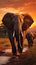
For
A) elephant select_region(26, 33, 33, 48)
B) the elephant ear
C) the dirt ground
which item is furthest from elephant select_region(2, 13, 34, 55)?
elephant select_region(26, 33, 33, 48)

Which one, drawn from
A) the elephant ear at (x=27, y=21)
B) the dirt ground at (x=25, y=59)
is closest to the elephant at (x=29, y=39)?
the elephant ear at (x=27, y=21)

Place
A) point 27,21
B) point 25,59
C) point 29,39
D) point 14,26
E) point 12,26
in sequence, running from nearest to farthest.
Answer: point 25,59 → point 14,26 → point 12,26 → point 27,21 → point 29,39

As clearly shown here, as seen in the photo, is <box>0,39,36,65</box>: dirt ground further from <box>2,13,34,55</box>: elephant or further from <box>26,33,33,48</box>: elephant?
<box>26,33,33,48</box>: elephant

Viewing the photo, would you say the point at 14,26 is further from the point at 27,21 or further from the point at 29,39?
the point at 29,39

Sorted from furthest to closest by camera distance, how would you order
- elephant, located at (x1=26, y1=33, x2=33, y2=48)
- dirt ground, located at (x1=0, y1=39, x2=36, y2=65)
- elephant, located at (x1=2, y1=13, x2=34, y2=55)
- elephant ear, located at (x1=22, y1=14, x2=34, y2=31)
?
elephant, located at (x1=26, y1=33, x2=33, y2=48)
elephant ear, located at (x1=22, y1=14, x2=34, y2=31)
elephant, located at (x1=2, y1=13, x2=34, y2=55)
dirt ground, located at (x1=0, y1=39, x2=36, y2=65)

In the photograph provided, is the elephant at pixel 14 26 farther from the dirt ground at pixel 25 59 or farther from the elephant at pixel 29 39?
the elephant at pixel 29 39

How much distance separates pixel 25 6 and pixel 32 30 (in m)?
0.49

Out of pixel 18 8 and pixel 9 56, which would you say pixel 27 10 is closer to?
pixel 18 8

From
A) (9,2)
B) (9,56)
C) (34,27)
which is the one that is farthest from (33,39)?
(9,56)

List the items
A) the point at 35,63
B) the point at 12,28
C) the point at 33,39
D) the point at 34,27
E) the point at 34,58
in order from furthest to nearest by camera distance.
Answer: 1. the point at 33,39
2. the point at 34,27
3. the point at 12,28
4. the point at 34,58
5. the point at 35,63

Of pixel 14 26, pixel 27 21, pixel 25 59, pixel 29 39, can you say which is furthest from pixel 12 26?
pixel 29 39

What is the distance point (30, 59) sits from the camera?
448 centimetres

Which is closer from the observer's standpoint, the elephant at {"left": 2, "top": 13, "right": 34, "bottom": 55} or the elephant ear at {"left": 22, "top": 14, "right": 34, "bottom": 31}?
the elephant at {"left": 2, "top": 13, "right": 34, "bottom": 55}

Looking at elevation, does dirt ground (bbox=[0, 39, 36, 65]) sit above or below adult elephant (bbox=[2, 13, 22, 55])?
below
